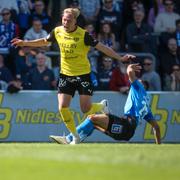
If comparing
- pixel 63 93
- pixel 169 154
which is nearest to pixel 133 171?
pixel 169 154

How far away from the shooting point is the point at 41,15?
813 inches

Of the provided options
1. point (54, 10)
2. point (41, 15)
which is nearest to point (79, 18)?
point (41, 15)

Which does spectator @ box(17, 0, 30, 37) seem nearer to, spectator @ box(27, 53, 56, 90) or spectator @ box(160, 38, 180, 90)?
spectator @ box(27, 53, 56, 90)

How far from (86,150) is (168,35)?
32.2 feet

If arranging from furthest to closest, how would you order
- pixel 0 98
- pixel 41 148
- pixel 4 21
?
pixel 4 21 < pixel 0 98 < pixel 41 148

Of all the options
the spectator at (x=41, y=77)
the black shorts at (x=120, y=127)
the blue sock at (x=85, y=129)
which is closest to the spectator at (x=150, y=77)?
the spectator at (x=41, y=77)

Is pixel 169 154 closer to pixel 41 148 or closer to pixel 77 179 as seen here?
pixel 41 148

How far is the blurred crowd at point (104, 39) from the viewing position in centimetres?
1939

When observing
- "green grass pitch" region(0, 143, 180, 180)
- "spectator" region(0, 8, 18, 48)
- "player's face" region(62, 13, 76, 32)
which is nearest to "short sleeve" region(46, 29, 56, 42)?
"player's face" region(62, 13, 76, 32)

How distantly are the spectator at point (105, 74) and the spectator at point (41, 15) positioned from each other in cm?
174

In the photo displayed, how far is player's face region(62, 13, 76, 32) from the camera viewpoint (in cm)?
1461

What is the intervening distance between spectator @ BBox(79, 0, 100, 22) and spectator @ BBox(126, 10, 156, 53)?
90 centimetres

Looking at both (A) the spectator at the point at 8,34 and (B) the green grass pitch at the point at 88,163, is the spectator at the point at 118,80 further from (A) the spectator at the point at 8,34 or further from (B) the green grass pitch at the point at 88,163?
(B) the green grass pitch at the point at 88,163

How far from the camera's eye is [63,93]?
1491 cm
